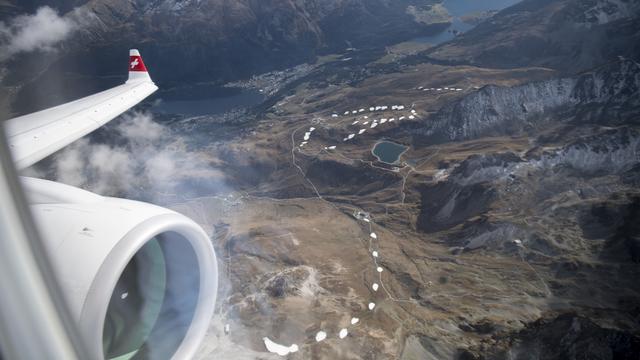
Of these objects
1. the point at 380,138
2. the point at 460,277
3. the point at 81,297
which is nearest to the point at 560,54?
the point at 380,138

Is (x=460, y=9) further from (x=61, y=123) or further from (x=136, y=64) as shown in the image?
(x=61, y=123)

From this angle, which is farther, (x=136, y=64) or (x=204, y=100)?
(x=204, y=100)

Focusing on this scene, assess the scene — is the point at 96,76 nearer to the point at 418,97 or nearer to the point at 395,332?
the point at 418,97

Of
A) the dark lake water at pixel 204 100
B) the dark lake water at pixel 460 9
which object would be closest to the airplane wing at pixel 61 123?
the dark lake water at pixel 204 100

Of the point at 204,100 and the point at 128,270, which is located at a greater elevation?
the point at 128,270

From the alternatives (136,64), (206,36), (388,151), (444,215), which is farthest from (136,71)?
(206,36)

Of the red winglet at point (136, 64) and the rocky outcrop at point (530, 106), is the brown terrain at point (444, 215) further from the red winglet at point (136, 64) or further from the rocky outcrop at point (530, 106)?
the red winglet at point (136, 64)

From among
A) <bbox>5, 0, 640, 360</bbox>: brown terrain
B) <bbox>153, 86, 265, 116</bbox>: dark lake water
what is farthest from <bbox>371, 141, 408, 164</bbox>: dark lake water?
<bbox>153, 86, 265, 116</bbox>: dark lake water
